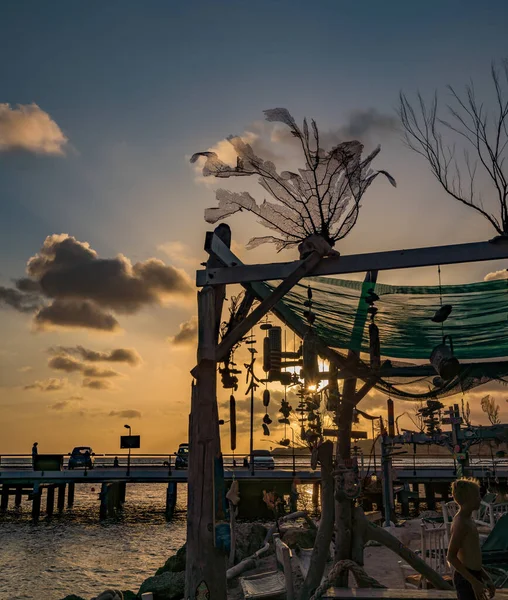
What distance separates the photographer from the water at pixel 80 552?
1862 cm

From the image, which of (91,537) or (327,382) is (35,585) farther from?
(327,382)

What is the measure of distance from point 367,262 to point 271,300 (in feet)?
3.50

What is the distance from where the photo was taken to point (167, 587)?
1245cm

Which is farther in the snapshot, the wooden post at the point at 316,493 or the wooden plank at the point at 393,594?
the wooden post at the point at 316,493

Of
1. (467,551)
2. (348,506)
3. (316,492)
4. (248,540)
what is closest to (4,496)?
(316,492)

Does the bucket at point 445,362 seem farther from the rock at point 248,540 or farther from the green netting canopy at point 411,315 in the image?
the rock at point 248,540

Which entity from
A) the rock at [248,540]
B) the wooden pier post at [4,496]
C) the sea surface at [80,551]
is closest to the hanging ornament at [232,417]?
the rock at [248,540]

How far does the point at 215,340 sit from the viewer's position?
5941 mm

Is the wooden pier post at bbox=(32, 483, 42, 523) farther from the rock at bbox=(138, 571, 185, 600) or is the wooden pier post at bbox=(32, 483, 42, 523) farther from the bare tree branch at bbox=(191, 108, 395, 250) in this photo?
the bare tree branch at bbox=(191, 108, 395, 250)

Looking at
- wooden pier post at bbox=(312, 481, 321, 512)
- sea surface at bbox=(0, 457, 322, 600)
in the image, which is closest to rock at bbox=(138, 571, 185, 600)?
sea surface at bbox=(0, 457, 322, 600)

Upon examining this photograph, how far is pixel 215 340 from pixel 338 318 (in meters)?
2.40

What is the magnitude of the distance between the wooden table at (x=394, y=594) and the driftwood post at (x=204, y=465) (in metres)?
1.20

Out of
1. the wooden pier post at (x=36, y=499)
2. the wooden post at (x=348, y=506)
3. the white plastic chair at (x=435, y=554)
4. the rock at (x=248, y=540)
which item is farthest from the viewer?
the wooden pier post at (x=36, y=499)

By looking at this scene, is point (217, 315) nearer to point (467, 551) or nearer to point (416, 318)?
point (416, 318)
